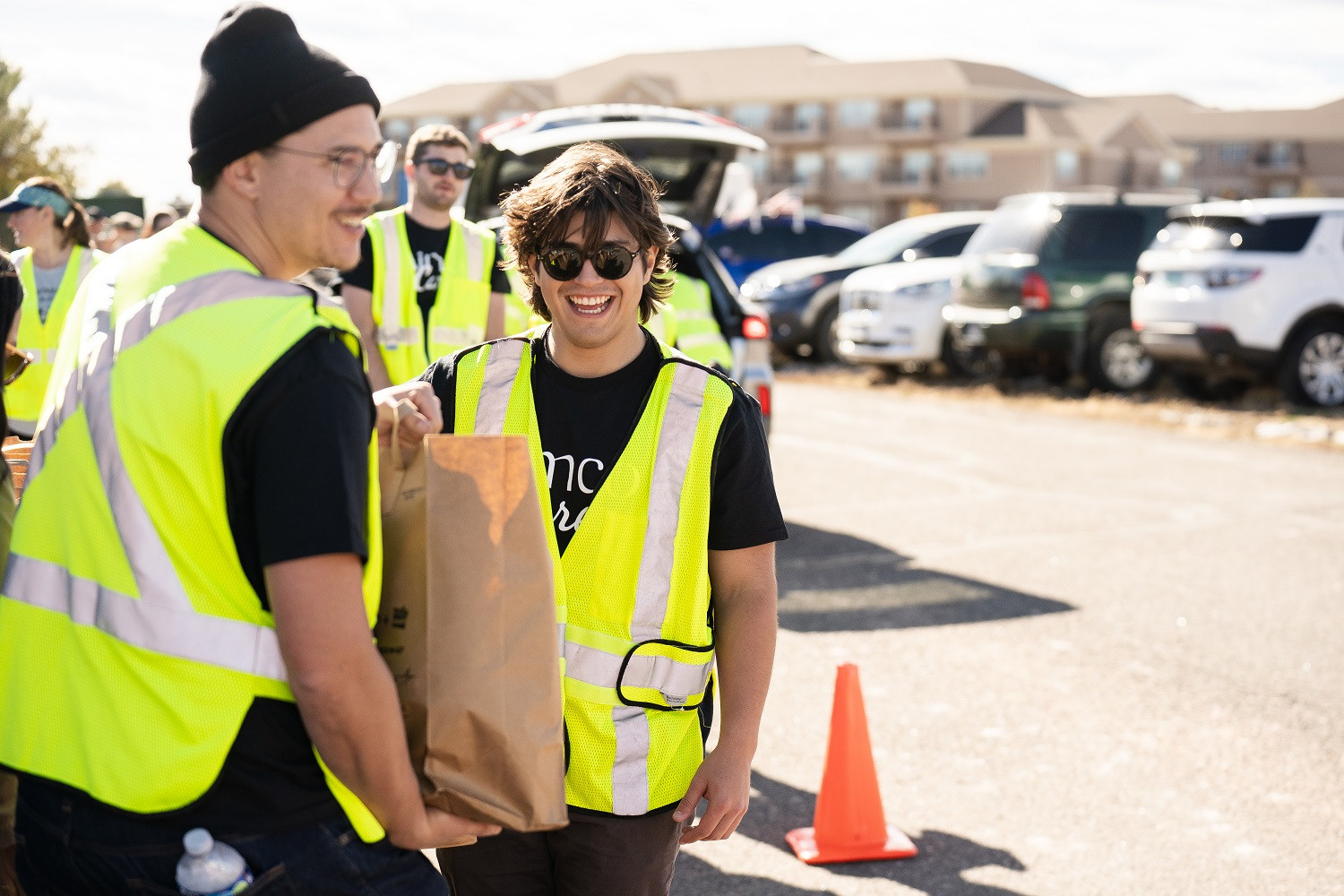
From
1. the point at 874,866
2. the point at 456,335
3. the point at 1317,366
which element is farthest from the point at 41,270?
the point at 1317,366

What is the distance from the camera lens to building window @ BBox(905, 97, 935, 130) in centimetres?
7506

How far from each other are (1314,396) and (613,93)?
6459cm

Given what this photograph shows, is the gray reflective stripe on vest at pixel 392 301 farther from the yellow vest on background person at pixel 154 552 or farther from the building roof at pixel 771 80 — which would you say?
the building roof at pixel 771 80

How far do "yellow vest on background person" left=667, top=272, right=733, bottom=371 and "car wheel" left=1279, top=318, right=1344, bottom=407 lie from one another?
28.2ft

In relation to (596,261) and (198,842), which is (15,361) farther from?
(198,842)

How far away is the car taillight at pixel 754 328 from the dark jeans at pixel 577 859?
599 cm

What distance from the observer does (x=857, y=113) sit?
7744 cm

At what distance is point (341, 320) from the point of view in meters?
1.82

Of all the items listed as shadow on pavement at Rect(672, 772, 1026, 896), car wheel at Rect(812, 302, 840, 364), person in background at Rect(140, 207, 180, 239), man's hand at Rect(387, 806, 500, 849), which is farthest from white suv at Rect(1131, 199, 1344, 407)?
man's hand at Rect(387, 806, 500, 849)

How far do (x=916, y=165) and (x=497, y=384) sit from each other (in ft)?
249

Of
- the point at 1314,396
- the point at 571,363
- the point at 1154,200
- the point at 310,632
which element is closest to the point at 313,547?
the point at 310,632

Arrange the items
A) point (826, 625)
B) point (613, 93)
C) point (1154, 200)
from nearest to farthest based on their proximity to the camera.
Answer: point (826, 625)
point (1154, 200)
point (613, 93)

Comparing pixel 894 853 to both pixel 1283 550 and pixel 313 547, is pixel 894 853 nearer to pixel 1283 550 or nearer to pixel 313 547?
pixel 313 547

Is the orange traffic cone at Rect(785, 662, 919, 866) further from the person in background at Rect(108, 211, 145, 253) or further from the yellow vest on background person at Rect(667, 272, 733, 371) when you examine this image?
the person in background at Rect(108, 211, 145, 253)
